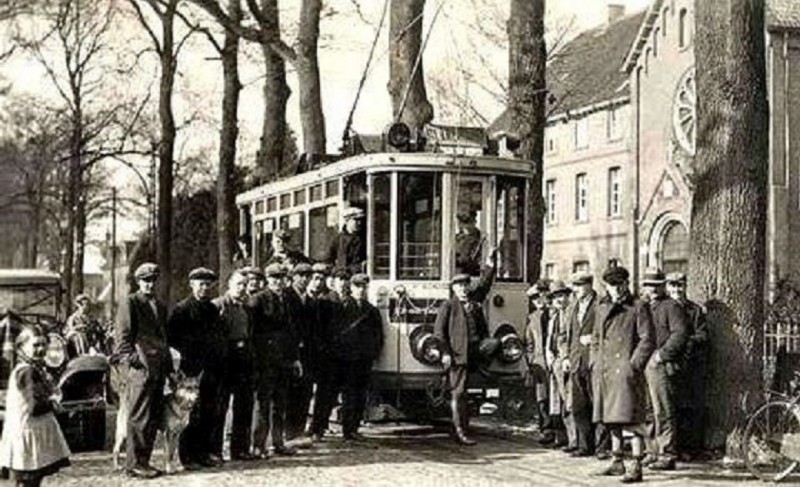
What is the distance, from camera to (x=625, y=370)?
39.5ft

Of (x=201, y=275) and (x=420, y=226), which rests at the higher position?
(x=420, y=226)

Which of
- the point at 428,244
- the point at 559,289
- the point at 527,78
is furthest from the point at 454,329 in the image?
the point at 527,78

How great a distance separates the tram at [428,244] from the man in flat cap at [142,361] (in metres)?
3.53

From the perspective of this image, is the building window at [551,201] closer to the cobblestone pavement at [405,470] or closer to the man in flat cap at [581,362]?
the cobblestone pavement at [405,470]

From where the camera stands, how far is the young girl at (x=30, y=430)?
9.82 meters

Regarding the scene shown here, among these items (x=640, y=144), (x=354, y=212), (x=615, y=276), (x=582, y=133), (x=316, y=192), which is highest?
(x=582, y=133)

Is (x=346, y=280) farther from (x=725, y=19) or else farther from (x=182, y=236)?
(x=182, y=236)

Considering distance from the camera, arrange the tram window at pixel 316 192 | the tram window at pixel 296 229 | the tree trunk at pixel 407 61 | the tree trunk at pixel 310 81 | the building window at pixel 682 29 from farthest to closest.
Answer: the building window at pixel 682 29
the tree trunk at pixel 310 81
the tree trunk at pixel 407 61
the tram window at pixel 296 229
the tram window at pixel 316 192

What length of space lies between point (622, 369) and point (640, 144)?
1331 inches

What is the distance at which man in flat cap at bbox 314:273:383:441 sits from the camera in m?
14.7

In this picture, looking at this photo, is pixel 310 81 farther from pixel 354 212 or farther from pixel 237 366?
pixel 237 366

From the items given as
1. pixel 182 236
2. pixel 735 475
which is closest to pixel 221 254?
pixel 735 475

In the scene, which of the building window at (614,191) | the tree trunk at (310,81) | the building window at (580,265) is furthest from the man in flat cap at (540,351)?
the building window at (580,265)

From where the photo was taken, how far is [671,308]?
41.2 ft
